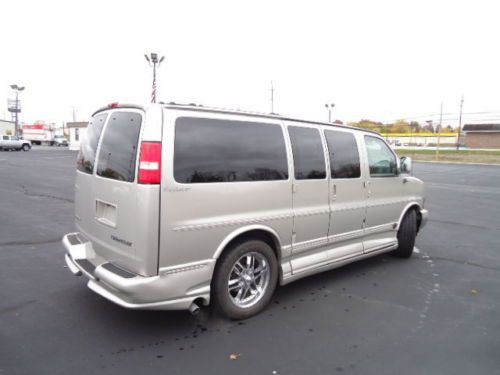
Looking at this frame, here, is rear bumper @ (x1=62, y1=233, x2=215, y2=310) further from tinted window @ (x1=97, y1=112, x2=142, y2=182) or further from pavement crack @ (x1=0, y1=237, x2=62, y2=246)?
pavement crack @ (x1=0, y1=237, x2=62, y2=246)

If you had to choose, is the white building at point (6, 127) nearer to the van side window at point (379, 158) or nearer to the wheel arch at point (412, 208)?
the van side window at point (379, 158)

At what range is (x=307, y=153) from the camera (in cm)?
423

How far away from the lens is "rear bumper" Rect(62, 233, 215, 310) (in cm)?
303

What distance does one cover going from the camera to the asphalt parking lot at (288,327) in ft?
9.80

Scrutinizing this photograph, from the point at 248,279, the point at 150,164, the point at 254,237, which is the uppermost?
the point at 150,164

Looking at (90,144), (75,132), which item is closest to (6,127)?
(75,132)

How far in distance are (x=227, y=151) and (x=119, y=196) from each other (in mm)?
1042

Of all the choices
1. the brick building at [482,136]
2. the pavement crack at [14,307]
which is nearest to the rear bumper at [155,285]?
the pavement crack at [14,307]

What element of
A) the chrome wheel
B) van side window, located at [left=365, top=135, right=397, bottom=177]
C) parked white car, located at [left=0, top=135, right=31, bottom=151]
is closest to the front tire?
the chrome wheel

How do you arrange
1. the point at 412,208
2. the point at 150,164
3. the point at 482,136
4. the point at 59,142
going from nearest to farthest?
the point at 150,164, the point at 412,208, the point at 59,142, the point at 482,136

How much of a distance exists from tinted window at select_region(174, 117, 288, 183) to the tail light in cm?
16

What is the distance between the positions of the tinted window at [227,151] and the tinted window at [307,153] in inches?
7.3

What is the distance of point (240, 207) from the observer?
11.6ft

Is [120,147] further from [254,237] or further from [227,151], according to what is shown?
[254,237]
